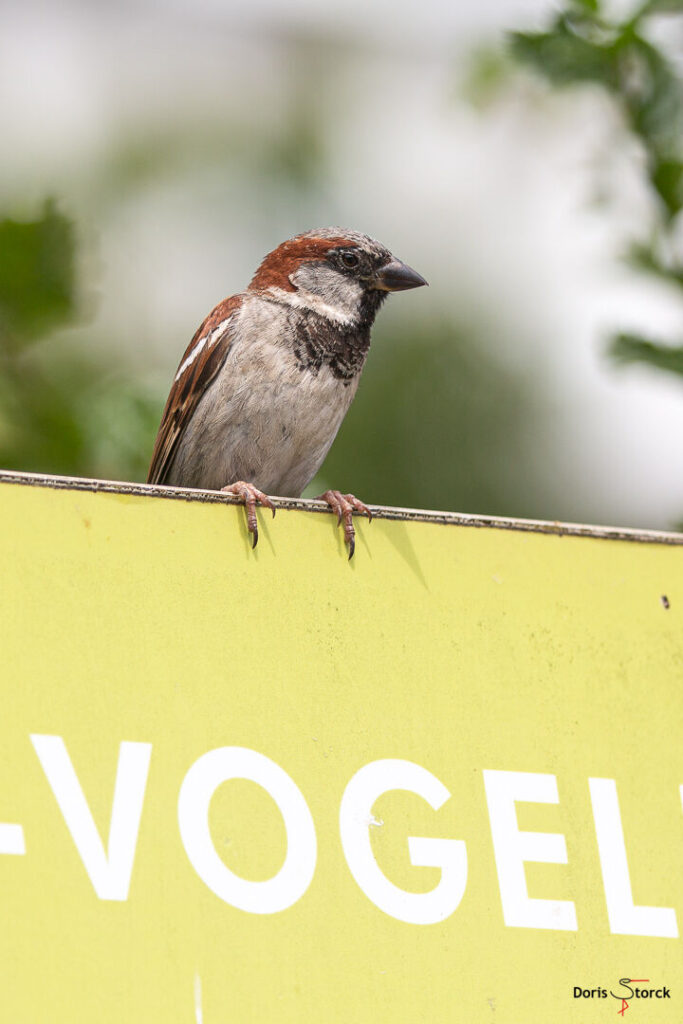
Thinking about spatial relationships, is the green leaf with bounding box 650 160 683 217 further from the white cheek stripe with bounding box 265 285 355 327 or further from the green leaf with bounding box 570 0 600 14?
the white cheek stripe with bounding box 265 285 355 327

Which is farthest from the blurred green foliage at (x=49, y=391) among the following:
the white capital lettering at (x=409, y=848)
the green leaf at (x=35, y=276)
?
the white capital lettering at (x=409, y=848)

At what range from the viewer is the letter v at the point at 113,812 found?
6.10ft

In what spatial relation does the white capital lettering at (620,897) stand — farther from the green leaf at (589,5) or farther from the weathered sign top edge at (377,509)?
the green leaf at (589,5)

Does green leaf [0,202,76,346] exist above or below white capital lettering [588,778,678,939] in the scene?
above

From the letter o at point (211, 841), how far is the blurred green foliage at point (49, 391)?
0.86 metres

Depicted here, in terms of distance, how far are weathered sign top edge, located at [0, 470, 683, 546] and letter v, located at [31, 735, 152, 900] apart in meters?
0.41

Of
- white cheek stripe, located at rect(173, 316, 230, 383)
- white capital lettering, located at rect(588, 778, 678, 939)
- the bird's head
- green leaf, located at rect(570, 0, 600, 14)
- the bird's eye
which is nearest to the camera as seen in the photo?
white capital lettering, located at rect(588, 778, 678, 939)

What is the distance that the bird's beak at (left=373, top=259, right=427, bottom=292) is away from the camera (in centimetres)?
338

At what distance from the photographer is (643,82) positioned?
2.85 meters

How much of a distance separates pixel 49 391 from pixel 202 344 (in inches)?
21.4

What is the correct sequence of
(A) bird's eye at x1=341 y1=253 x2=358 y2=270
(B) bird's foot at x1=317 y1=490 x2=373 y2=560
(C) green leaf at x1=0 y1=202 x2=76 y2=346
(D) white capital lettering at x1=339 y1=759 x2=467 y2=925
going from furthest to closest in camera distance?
(A) bird's eye at x1=341 y1=253 x2=358 y2=270 < (C) green leaf at x1=0 y1=202 x2=76 y2=346 < (B) bird's foot at x1=317 y1=490 x2=373 y2=560 < (D) white capital lettering at x1=339 y1=759 x2=467 y2=925

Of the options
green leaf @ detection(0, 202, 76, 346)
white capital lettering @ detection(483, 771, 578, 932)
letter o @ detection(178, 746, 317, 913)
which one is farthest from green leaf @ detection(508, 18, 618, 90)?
letter o @ detection(178, 746, 317, 913)

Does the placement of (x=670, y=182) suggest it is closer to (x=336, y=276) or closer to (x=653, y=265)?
(x=653, y=265)

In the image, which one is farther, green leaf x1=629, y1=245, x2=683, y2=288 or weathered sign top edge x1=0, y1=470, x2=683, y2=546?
green leaf x1=629, y1=245, x2=683, y2=288
